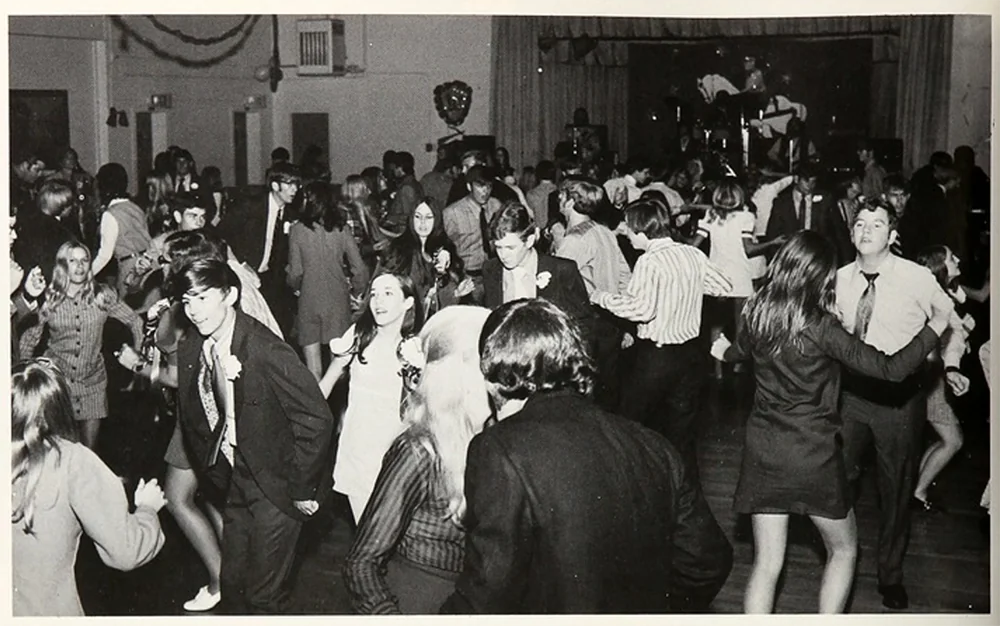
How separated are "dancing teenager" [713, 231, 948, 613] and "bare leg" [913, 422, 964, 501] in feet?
0.95

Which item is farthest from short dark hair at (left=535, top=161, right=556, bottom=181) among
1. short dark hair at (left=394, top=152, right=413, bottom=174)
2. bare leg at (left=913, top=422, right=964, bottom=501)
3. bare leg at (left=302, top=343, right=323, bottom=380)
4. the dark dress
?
bare leg at (left=913, top=422, right=964, bottom=501)

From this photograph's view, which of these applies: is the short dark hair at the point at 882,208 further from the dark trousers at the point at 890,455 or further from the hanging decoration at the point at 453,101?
the hanging decoration at the point at 453,101

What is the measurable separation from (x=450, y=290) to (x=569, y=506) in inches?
38.5

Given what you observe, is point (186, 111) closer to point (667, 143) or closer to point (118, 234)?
point (118, 234)

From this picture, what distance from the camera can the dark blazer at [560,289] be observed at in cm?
541

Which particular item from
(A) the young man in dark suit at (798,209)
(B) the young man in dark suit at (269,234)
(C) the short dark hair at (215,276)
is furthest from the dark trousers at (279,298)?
(A) the young man in dark suit at (798,209)

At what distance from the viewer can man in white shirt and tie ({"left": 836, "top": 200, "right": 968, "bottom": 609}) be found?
537cm

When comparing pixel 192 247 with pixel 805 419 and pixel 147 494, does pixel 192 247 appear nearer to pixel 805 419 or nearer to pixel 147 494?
pixel 147 494

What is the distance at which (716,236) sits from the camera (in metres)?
5.47

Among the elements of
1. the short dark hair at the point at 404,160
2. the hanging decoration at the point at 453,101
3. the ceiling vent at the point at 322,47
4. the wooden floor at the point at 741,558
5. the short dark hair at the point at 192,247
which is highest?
the ceiling vent at the point at 322,47

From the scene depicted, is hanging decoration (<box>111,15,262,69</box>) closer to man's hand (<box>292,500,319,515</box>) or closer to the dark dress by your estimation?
man's hand (<box>292,500,319,515</box>)

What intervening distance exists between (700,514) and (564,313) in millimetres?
918

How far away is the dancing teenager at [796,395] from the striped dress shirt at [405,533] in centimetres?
112

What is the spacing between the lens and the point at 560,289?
214 inches
